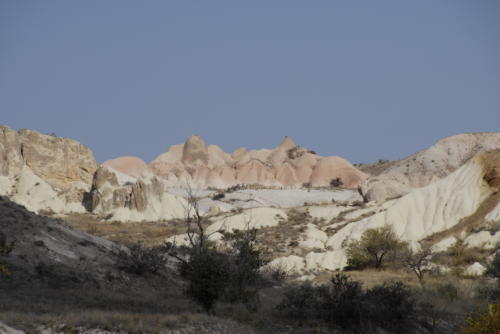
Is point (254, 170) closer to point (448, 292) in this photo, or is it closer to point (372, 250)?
point (372, 250)

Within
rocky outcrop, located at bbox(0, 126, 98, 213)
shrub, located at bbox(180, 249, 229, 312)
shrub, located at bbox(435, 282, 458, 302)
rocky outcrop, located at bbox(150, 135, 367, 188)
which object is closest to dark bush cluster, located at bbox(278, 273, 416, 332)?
shrub, located at bbox(180, 249, 229, 312)

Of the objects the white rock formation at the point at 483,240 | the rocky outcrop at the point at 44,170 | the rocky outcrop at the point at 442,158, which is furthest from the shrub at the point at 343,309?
the rocky outcrop at the point at 442,158

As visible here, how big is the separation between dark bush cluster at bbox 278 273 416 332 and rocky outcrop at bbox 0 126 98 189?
68.2 meters

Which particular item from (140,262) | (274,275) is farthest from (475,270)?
(140,262)

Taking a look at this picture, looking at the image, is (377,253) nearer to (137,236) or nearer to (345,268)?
(345,268)

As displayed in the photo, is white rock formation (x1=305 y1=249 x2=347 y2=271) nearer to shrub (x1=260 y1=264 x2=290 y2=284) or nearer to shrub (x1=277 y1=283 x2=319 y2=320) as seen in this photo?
shrub (x1=260 y1=264 x2=290 y2=284)

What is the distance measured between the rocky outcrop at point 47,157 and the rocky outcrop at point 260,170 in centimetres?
3989

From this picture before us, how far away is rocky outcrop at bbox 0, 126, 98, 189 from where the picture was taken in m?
83.6

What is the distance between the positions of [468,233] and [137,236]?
28.7m

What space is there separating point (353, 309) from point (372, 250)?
2492cm

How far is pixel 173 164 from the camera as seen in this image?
510 ft

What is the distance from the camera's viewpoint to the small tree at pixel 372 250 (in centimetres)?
4488

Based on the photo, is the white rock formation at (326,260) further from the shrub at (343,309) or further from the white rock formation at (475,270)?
the shrub at (343,309)

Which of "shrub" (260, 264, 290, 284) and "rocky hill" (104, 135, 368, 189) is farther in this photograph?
"rocky hill" (104, 135, 368, 189)
